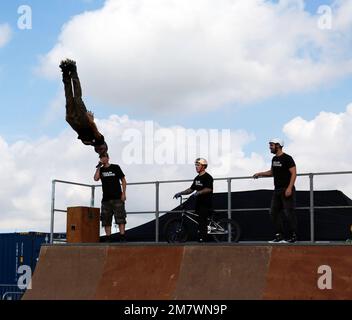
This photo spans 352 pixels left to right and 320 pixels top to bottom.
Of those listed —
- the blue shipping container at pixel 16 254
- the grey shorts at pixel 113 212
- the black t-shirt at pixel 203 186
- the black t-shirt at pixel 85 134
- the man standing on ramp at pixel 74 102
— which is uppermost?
the man standing on ramp at pixel 74 102

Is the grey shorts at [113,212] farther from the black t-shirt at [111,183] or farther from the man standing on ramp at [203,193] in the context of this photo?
the man standing on ramp at [203,193]

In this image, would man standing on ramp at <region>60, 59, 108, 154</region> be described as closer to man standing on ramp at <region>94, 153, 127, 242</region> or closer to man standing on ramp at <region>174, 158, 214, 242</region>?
man standing on ramp at <region>94, 153, 127, 242</region>

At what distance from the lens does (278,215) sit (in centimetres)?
1329

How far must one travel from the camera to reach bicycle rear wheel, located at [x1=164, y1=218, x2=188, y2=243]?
15641 millimetres

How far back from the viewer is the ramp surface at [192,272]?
38.5 feet

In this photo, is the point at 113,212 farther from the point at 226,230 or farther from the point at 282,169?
the point at 282,169

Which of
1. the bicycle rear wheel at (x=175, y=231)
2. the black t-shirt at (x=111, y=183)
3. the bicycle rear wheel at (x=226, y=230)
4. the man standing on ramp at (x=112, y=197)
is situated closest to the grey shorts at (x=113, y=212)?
the man standing on ramp at (x=112, y=197)

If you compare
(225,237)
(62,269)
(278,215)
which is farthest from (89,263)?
(278,215)

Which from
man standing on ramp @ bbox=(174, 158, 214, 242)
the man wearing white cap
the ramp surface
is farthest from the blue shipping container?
the man wearing white cap

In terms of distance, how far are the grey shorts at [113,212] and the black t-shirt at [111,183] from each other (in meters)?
0.12

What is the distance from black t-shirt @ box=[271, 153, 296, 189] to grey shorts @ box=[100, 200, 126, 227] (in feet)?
11.6

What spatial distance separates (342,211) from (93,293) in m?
7.10
